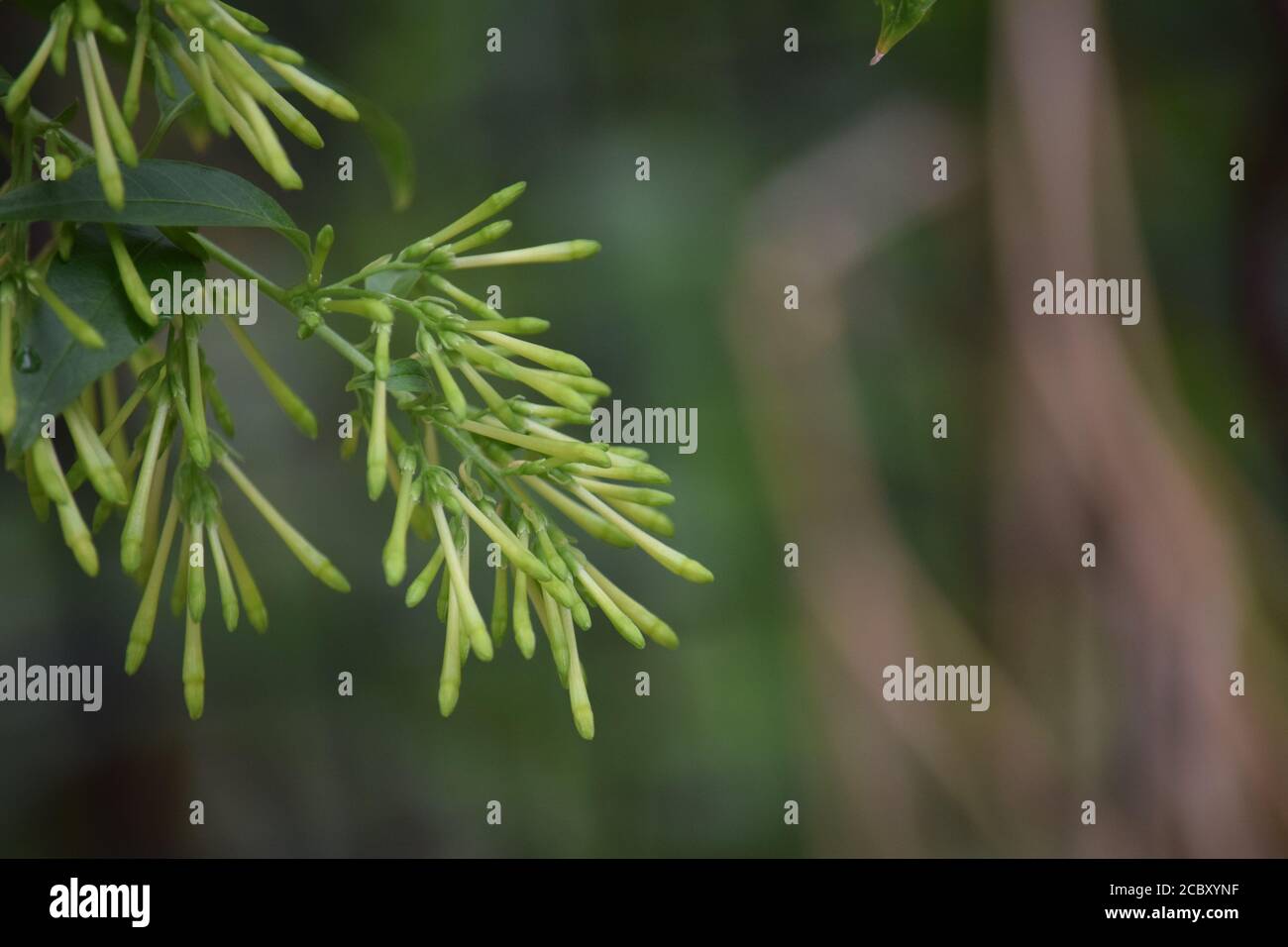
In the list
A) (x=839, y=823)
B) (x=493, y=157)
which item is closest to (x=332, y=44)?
(x=493, y=157)

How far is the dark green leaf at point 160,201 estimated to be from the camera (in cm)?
34

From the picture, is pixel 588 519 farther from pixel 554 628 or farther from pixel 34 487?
pixel 34 487

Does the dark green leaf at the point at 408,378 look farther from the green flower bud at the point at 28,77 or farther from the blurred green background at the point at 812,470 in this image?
the blurred green background at the point at 812,470

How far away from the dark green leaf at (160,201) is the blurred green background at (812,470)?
78cm

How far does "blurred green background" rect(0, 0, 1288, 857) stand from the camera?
1188 millimetres

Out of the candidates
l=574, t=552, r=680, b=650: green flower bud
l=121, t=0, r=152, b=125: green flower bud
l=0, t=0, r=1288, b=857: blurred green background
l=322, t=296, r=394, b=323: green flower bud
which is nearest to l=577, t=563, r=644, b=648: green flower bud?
l=574, t=552, r=680, b=650: green flower bud

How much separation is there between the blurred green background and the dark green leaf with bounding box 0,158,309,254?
2.57 ft

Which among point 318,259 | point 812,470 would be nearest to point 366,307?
point 318,259

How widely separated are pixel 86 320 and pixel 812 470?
1.01m

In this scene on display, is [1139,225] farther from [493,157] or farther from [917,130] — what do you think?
[493,157]

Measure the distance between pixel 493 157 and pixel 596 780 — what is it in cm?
71

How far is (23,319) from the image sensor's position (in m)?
0.35

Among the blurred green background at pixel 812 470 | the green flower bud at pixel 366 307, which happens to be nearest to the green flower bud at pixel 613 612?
the green flower bud at pixel 366 307

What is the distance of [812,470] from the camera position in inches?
50.7
